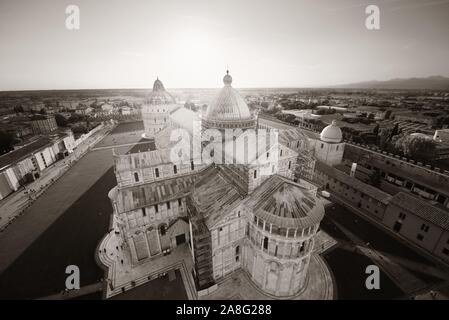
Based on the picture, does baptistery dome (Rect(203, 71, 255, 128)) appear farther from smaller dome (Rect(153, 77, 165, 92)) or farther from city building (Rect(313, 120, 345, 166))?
smaller dome (Rect(153, 77, 165, 92))

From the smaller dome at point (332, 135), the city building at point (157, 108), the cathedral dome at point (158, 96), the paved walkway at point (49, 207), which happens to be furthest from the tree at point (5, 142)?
the smaller dome at point (332, 135)

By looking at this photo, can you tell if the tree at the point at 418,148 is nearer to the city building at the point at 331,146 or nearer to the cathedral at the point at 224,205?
the city building at the point at 331,146

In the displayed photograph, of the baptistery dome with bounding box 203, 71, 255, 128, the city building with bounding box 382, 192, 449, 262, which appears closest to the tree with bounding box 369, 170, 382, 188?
the city building with bounding box 382, 192, 449, 262

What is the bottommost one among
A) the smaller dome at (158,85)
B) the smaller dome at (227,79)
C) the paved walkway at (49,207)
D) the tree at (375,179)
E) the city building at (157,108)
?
the paved walkway at (49,207)

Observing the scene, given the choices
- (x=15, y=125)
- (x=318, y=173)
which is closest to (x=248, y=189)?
(x=318, y=173)

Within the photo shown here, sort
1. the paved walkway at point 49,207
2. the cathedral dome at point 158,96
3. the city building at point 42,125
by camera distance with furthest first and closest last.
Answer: the city building at point 42,125 → the cathedral dome at point 158,96 → the paved walkway at point 49,207

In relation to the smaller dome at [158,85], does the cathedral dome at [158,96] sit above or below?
below
